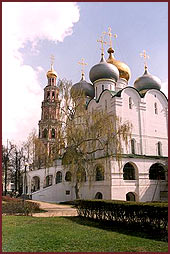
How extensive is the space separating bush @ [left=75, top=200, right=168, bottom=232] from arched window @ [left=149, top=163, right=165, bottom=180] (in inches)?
511

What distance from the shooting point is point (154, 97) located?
26.2 metres

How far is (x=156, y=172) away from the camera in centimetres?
2334

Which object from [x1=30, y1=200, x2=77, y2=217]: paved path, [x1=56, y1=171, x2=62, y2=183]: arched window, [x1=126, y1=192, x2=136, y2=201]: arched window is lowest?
[x1=126, y1=192, x2=136, y2=201]: arched window

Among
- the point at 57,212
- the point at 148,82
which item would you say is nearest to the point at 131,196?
the point at 57,212

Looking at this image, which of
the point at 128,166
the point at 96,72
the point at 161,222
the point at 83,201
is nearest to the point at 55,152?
the point at 83,201

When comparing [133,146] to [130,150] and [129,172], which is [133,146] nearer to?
[130,150]

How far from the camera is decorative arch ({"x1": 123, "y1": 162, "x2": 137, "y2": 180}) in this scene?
21.9 m

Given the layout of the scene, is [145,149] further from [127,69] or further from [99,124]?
[127,69]

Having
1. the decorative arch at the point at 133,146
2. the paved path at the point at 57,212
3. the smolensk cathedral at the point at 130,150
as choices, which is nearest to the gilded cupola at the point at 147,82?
the smolensk cathedral at the point at 130,150

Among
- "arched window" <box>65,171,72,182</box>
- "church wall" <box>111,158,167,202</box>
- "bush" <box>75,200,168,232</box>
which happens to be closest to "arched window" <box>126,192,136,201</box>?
"church wall" <box>111,158,167,202</box>

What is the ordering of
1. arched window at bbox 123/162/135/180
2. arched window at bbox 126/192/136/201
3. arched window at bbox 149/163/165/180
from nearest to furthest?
arched window at bbox 123/162/135/180 < arched window at bbox 126/192/136/201 < arched window at bbox 149/163/165/180

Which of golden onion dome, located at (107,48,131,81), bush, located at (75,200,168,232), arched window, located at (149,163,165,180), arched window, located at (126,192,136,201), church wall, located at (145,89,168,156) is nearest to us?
bush, located at (75,200,168,232)

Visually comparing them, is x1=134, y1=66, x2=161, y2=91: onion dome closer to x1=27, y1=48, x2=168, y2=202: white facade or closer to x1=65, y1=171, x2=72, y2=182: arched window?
x1=27, y1=48, x2=168, y2=202: white facade

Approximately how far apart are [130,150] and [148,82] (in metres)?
10.2
